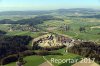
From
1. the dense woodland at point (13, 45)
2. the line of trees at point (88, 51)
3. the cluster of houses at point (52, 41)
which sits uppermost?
the line of trees at point (88, 51)

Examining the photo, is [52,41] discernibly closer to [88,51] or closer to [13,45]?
[13,45]

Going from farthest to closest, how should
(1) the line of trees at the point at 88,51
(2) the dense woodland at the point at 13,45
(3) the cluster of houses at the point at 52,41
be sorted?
(3) the cluster of houses at the point at 52,41 < (2) the dense woodland at the point at 13,45 < (1) the line of trees at the point at 88,51

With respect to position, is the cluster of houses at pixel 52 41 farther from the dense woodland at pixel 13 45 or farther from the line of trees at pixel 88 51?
the line of trees at pixel 88 51

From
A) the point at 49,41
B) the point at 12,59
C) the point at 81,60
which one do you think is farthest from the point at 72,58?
the point at 49,41

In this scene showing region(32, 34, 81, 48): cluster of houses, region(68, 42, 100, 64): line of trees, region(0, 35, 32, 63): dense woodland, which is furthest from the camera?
region(32, 34, 81, 48): cluster of houses

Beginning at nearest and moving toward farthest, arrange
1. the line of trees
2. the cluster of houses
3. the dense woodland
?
the line of trees
the dense woodland
the cluster of houses

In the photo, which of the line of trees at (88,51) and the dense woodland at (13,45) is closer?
the line of trees at (88,51)

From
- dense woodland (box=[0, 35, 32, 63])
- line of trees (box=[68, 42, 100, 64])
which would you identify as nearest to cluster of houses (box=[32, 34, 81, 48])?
dense woodland (box=[0, 35, 32, 63])

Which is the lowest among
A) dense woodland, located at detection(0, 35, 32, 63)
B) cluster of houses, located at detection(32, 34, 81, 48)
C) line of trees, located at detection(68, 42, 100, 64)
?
cluster of houses, located at detection(32, 34, 81, 48)

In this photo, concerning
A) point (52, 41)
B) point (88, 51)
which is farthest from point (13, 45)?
point (88, 51)

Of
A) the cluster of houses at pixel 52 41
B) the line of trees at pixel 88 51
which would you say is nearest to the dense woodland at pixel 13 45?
the cluster of houses at pixel 52 41

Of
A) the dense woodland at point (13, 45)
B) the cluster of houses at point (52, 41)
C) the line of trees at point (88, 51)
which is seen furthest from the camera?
the cluster of houses at point (52, 41)

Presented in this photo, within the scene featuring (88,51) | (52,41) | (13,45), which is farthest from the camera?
(52,41)

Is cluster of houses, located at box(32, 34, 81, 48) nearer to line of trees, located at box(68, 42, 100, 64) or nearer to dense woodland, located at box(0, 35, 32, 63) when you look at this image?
dense woodland, located at box(0, 35, 32, 63)
